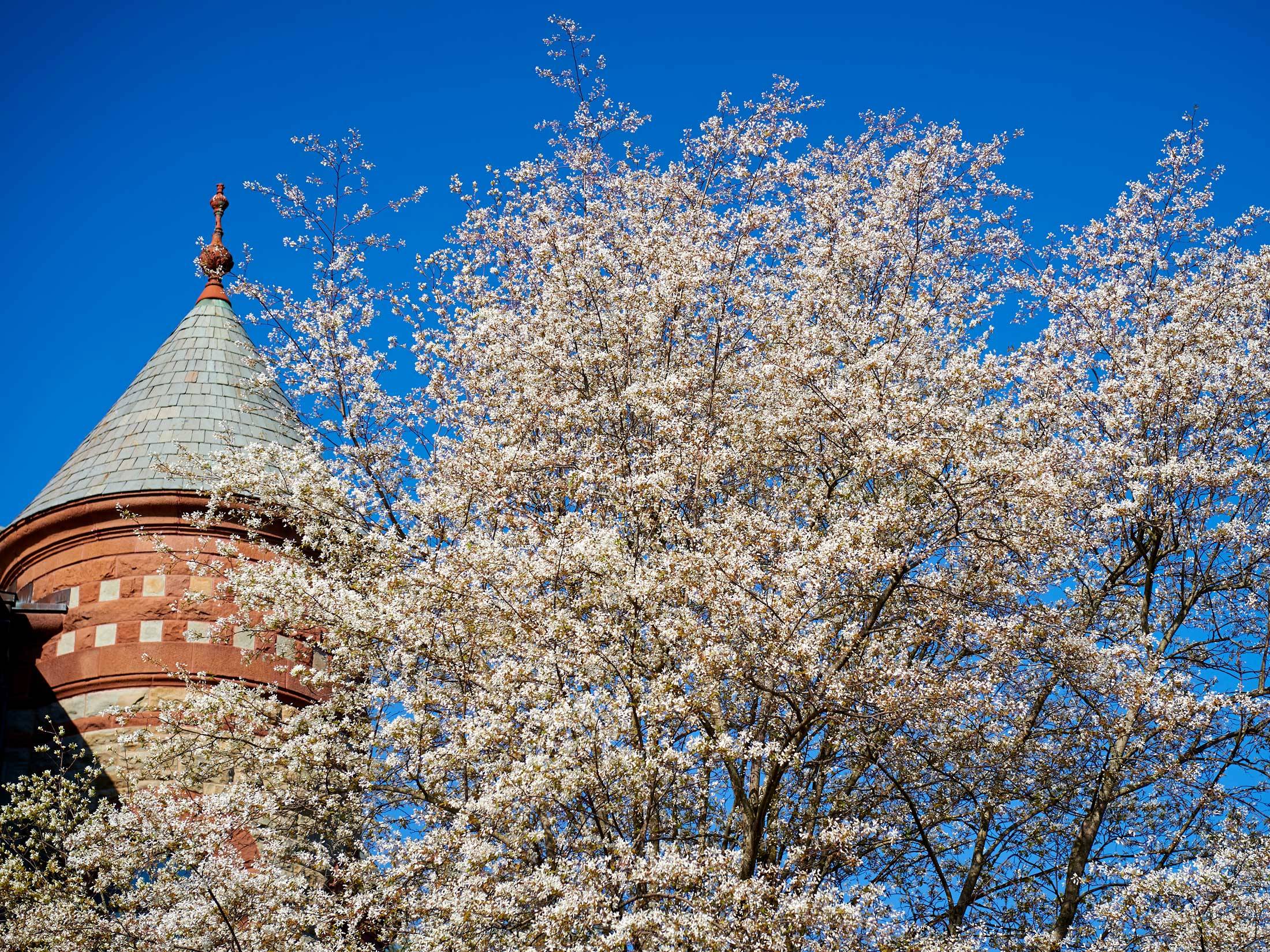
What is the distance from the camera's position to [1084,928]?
522 inches

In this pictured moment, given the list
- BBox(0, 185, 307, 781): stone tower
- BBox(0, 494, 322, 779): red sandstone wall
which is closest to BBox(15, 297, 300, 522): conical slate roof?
BBox(0, 185, 307, 781): stone tower

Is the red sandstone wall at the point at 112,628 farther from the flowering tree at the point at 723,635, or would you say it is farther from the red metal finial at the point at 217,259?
the red metal finial at the point at 217,259

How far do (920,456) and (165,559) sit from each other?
1045 cm

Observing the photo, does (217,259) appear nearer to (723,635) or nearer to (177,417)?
(177,417)

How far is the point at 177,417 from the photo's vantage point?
18.8 meters

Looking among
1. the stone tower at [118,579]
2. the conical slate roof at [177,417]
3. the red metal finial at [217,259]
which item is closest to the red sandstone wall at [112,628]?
the stone tower at [118,579]

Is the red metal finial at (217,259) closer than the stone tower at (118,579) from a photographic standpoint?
No

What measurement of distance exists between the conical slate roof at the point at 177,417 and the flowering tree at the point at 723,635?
1.52 meters

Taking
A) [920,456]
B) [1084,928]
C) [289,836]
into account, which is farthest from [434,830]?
[1084,928]

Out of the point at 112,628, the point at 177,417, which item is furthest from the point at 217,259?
the point at 112,628

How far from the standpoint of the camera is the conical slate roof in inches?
714

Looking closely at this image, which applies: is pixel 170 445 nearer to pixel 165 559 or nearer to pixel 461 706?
pixel 165 559

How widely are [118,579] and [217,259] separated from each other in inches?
257

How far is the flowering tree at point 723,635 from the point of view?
1188 cm
